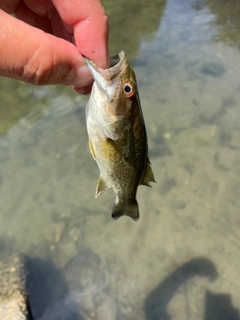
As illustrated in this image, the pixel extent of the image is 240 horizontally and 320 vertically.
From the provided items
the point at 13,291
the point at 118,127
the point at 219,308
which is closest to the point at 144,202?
the point at 219,308

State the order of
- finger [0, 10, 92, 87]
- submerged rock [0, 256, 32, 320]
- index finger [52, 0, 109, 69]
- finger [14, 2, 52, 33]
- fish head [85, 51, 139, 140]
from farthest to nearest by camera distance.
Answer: submerged rock [0, 256, 32, 320], finger [14, 2, 52, 33], fish head [85, 51, 139, 140], index finger [52, 0, 109, 69], finger [0, 10, 92, 87]

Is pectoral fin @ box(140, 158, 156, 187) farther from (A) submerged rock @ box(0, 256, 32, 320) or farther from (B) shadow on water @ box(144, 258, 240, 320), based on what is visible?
(B) shadow on water @ box(144, 258, 240, 320)

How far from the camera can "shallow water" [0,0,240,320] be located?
Answer: 13.9 ft

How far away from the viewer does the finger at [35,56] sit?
1.62 m

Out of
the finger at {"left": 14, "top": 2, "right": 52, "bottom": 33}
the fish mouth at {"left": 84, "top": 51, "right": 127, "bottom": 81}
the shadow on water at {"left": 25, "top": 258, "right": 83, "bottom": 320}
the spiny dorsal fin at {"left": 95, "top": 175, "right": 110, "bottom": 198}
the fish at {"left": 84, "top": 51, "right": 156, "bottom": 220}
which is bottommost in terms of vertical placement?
the shadow on water at {"left": 25, "top": 258, "right": 83, "bottom": 320}

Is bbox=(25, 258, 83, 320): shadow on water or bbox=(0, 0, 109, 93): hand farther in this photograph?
bbox=(25, 258, 83, 320): shadow on water

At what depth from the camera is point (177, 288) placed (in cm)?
426

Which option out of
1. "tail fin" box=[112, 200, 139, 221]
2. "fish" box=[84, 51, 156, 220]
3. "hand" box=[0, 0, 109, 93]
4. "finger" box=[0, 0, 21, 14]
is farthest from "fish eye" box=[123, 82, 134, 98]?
"finger" box=[0, 0, 21, 14]

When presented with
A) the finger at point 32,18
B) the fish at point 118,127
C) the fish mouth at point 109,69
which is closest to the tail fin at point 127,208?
the fish at point 118,127

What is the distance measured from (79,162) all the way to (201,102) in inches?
89.4

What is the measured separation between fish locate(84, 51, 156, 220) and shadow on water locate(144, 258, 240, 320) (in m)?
2.35

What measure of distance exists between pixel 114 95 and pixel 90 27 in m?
0.37

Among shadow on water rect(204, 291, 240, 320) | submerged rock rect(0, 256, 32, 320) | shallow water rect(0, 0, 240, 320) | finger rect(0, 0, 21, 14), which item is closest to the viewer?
finger rect(0, 0, 21, 14)

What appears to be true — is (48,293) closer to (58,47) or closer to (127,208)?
(127,208)
